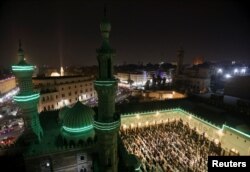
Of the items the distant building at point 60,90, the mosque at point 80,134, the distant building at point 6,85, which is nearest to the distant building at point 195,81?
the distant building at point 60,90

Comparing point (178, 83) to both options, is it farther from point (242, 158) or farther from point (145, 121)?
point (242, 158)

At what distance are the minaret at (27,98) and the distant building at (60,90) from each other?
20.8 m

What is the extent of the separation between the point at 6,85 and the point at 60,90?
118ft

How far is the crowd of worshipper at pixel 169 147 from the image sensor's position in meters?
19.5

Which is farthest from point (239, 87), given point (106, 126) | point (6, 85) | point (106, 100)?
point (6, 85)

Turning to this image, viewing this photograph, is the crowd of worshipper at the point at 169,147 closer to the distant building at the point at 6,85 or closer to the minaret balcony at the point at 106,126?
the minaret balcony at the point at 106,126

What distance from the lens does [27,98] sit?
52.1ft

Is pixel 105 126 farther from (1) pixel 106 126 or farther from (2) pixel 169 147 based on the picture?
(2) pixel 169 147

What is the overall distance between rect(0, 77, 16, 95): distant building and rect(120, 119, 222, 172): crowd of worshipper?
53611 millimetres

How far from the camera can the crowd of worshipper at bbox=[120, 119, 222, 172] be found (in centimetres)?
1945

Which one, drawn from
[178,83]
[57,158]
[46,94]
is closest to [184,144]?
[57,158]

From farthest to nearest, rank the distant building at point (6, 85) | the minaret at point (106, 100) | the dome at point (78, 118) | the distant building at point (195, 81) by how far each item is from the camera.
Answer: the distant building at point (6, 85)
the distant building at point (195, 81)
the dome at point (78, 118)
the minaret at point (106, 100)

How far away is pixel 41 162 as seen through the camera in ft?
48.4

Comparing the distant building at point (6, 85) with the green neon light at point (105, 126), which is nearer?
the green neon light at point (105, 126)
